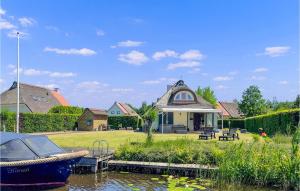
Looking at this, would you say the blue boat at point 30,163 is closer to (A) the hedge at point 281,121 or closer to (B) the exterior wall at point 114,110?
(A) the hedge at point 281,121

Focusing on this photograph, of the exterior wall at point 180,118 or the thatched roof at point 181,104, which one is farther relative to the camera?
the thatched roof at point 181,104

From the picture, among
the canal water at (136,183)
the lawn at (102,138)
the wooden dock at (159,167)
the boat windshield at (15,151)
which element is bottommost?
the canal water at (136,183)

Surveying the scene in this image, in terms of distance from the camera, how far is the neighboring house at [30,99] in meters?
48.2

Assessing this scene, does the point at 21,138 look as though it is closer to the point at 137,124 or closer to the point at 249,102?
the point at 137,124

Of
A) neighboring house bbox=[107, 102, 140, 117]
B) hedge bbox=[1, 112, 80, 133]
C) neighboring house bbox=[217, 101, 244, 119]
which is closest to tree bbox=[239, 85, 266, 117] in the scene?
neighboring house bbox=[217, 101, 244, 119]

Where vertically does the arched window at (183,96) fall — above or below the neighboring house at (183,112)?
above

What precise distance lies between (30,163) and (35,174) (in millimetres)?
516

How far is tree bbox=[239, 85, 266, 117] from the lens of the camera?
73188 mm

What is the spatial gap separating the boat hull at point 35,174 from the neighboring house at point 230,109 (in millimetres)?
61862

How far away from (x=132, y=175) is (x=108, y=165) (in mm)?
1541

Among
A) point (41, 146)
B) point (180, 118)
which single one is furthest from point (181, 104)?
point (41, 146)

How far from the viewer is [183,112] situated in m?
41.1

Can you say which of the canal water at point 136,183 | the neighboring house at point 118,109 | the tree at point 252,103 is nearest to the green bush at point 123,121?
the neighboring house at point 118,109

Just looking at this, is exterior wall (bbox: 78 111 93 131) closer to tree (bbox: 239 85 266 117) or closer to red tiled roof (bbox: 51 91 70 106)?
red tiled roof (bbox: 51 91 70 106)
